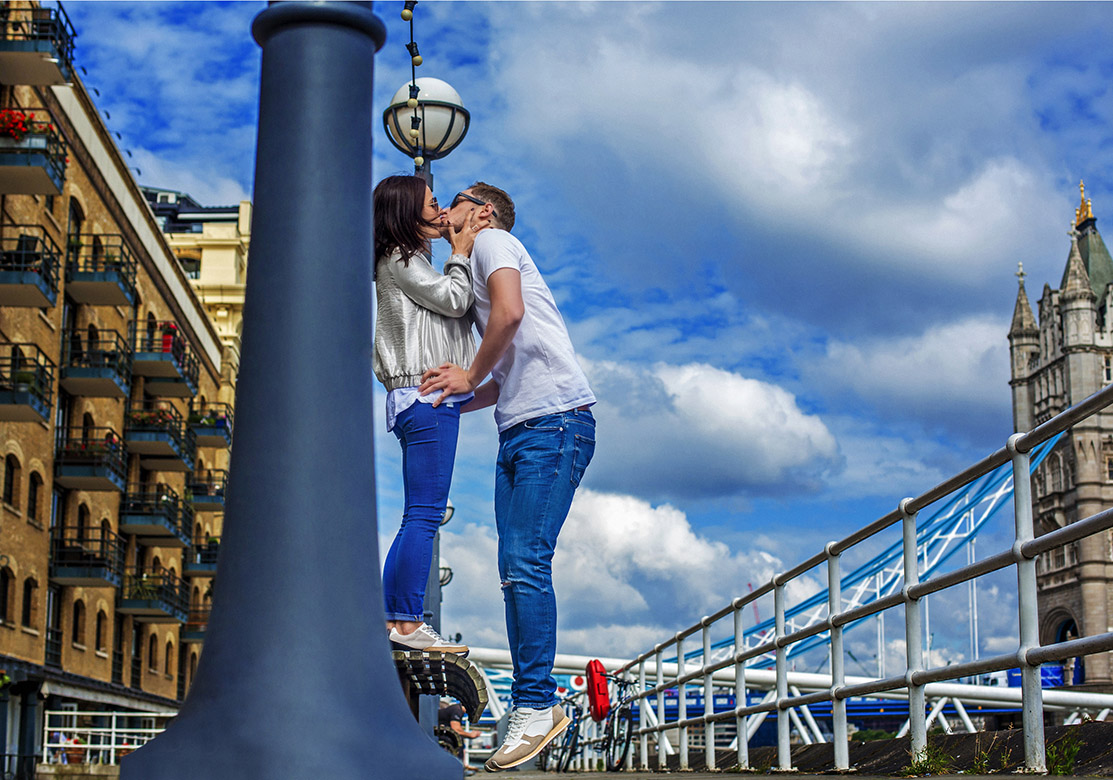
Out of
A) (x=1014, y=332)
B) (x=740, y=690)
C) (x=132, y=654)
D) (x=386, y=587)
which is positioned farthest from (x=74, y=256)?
(x=1014, y=332)

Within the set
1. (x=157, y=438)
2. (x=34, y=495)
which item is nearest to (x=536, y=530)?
(x=34, y=495)

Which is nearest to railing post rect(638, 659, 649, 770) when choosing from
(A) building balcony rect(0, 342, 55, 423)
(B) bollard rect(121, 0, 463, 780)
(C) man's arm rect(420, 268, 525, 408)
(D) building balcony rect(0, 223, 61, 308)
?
(C) man's arm rect(420, 268, 525, 408)

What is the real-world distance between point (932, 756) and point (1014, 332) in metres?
120

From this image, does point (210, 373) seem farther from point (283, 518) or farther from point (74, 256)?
point (283, 518)

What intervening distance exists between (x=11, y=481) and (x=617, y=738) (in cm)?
1867

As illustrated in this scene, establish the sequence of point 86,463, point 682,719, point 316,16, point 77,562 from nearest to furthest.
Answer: point 316,16 → point 682,719 → point 77,562 → point 86,463

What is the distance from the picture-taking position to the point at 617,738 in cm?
1201

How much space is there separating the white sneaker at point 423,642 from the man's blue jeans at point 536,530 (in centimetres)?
35

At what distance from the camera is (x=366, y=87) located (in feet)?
7.82

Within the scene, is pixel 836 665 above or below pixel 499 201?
below

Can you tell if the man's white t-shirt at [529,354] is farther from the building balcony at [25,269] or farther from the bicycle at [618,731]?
the building balcony at [25,269]

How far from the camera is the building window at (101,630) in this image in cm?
3322

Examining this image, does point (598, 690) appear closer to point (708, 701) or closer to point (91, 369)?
point (708, 701)

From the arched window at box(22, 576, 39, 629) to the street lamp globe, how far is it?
22.4 metres
